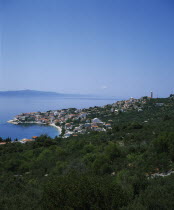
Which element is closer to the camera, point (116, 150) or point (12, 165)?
point (116, 150)

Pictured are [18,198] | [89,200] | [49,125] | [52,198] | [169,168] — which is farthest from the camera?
[49,125]

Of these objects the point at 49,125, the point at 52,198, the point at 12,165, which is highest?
the point at 52,198

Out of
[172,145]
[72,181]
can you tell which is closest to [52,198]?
[72,181]

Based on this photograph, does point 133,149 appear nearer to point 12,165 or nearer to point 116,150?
point 116,150

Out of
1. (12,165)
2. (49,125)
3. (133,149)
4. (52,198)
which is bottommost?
(49,125)

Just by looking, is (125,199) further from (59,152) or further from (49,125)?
(49,125)

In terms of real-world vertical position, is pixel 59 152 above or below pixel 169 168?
below

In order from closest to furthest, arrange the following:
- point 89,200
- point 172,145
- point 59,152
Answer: point 89,200 < point 172,145 < point 59,152

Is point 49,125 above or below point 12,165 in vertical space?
below

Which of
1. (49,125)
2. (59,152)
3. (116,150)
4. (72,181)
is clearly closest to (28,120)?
(49,125)
